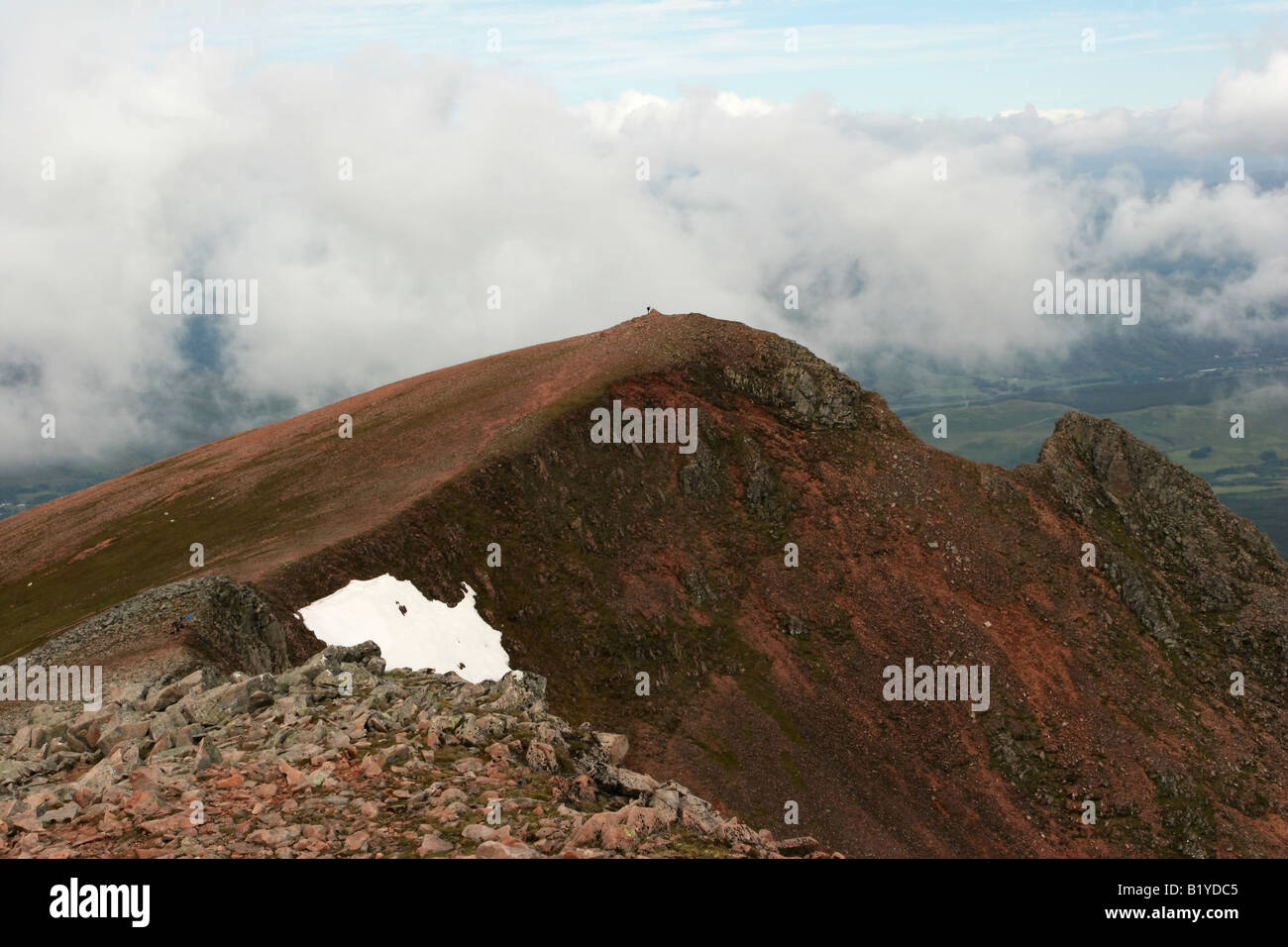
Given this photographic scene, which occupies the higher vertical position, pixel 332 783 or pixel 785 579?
pixel 785 579

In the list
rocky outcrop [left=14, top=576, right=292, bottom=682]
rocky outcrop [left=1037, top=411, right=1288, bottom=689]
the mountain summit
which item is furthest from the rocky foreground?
rocky outcrop [left=1037, top=411, right=1288, bottom=689]

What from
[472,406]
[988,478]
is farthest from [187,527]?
[988,478]

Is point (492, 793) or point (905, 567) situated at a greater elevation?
point (905, 567)

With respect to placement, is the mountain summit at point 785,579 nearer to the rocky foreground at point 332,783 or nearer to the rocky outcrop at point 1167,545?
the rocky outcrop at point 1167,545

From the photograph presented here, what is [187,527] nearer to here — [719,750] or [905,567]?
[719,750]

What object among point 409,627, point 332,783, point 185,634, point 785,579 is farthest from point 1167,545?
point 332,783

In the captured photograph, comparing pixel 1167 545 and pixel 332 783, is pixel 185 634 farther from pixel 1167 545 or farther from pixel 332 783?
pixel 1167 545
